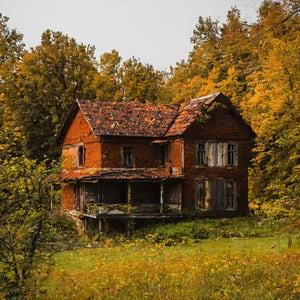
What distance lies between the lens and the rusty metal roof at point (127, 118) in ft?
99.9

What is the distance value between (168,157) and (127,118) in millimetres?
3846

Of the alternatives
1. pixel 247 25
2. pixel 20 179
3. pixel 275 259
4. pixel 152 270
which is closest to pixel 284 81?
pixel 247 25

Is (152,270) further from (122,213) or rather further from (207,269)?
(122,213)

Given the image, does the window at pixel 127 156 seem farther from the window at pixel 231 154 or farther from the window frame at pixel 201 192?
the window at pixel 231 154

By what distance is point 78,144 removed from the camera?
33844mm

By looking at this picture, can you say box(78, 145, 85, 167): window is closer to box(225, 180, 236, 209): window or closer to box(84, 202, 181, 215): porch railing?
box(84, 202, 181, 215): porch railing

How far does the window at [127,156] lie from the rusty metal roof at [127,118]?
111 cm

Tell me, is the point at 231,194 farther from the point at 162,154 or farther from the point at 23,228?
the point at 23,228

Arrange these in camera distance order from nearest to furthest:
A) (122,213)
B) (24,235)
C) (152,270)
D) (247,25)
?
(24,235)
(152,270)
(247,25)
(122,213)

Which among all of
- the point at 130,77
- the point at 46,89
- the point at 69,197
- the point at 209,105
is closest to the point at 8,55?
the point at 46,89

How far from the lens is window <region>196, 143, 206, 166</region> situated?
30.9 metres

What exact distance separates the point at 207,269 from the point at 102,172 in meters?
19.7

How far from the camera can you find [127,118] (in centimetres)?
3177

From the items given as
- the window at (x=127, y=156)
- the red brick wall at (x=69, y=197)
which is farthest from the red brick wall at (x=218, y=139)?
the red brick wall at (x=69, y=197)
